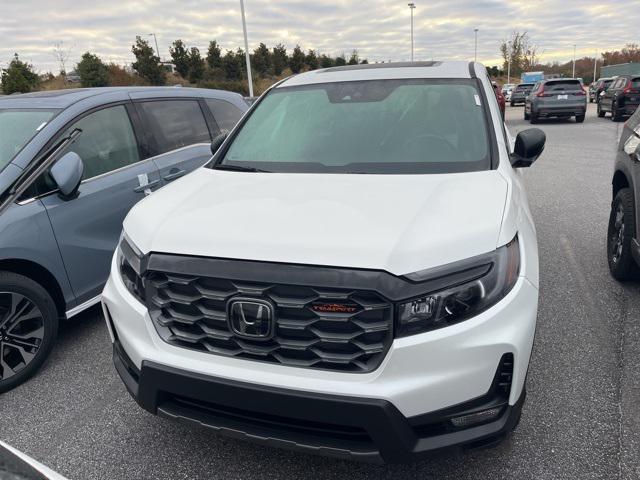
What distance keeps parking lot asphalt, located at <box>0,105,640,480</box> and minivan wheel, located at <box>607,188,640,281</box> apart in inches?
6.3

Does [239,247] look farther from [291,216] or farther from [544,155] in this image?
[544,155]

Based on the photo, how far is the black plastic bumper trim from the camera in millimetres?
1829

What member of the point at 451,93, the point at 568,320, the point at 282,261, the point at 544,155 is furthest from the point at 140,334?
the point at 544,155

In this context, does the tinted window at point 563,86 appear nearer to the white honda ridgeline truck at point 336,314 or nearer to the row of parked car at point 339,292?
the row of parked car at point 339,292

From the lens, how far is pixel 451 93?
3.29 m

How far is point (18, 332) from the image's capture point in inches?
126

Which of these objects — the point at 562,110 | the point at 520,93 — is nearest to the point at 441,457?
the point at 562,110

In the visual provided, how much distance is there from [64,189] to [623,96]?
2049 centimetres

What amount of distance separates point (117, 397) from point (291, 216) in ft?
5.63

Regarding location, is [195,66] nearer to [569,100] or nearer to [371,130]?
[569,100]

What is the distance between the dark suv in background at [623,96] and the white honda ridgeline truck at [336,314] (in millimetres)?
19353

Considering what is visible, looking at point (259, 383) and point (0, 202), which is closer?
point (259, 383)

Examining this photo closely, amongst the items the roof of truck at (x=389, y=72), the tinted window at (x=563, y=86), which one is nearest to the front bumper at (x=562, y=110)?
the tinted window at (x=563, y=86)

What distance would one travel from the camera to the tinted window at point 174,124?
14.4ft
